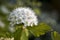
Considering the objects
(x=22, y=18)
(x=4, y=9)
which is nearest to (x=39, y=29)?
(x=22, y=18)

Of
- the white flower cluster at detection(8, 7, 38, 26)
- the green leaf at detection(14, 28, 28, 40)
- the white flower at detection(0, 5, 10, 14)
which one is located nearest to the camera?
the green leaf at detection(14, 28, 28, 40)

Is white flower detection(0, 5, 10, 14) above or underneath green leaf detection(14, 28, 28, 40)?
above

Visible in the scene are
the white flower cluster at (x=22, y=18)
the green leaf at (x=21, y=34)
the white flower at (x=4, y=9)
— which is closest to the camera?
the green leaf at (x=21, y=34)

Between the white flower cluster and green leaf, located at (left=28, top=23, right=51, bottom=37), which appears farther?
the white flower cluster

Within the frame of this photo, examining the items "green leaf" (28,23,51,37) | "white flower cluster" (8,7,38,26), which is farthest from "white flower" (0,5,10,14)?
"green leaf" (28,23,51,37)

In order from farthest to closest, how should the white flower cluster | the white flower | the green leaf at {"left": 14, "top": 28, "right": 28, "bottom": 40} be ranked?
the white flower → the white flower cluster → the green leaf at {"left": 14, "top": 28, "right": 28, "bottom": 40}

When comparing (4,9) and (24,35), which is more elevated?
(4,9)

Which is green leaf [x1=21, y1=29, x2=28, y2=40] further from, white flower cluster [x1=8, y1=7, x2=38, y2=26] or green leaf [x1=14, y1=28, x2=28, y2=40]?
white flower cluster [x1=8, y1=7, x2=38, y2=26]

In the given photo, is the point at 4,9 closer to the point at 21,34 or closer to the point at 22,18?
the point at 22,18

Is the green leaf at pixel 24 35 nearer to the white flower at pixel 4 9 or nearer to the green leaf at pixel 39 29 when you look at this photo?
the green leaf at pixel 39 29

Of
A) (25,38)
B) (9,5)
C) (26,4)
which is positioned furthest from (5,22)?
(25,38)

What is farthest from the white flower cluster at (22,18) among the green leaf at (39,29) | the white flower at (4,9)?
the white flower at (4,9)
